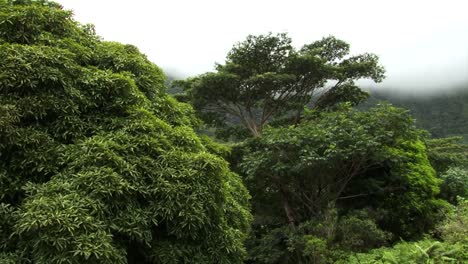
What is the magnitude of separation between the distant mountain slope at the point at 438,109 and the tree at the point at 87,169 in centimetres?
4472

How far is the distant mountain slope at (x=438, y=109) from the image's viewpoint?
50625mm

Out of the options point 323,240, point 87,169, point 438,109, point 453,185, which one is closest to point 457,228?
point 323,240

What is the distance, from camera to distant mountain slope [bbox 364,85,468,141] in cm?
5062

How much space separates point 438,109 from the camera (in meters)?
58.8

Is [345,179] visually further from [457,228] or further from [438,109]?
[438,109]

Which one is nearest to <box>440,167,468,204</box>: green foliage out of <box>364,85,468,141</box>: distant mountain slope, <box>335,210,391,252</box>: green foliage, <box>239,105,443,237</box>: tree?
<box>239,105,443,237</box>: tree

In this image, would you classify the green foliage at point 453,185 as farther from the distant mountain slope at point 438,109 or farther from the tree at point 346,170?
the distant mountain slope at point 438,109

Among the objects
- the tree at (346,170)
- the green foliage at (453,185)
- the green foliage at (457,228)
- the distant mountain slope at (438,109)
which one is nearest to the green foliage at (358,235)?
the tree at (346,170)

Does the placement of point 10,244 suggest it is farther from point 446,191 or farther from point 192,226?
point 446,191

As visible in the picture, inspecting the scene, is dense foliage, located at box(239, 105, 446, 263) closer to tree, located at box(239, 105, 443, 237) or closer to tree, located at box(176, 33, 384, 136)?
tree, located at box(239, 105, 443, 237)

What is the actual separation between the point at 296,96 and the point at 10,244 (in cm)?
1437

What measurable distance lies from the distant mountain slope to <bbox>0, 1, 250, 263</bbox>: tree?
1761 inches

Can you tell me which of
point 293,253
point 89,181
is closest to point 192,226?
point 89,181

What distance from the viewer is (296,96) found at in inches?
696
